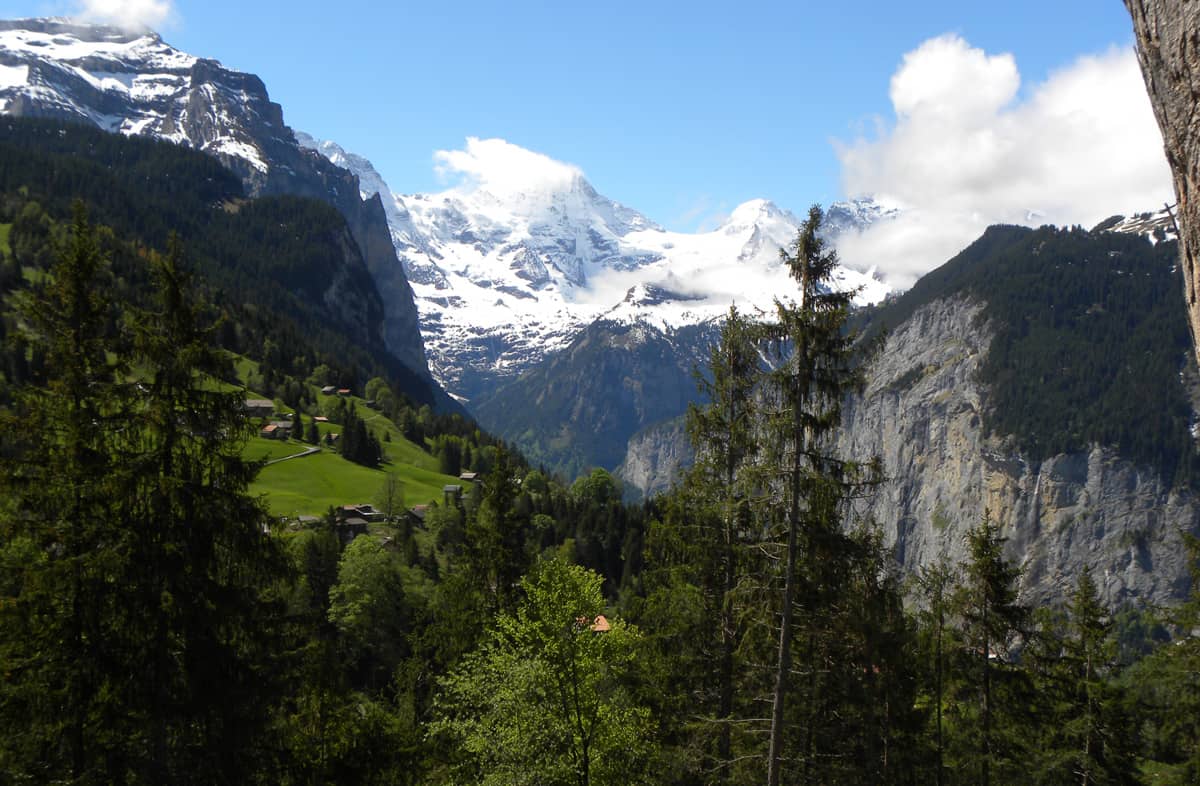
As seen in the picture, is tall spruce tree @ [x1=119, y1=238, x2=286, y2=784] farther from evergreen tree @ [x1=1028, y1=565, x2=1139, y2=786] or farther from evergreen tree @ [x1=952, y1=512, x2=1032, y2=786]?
evergreen tree @ [x1=1028, y1=565, x2=1139, y2=786]

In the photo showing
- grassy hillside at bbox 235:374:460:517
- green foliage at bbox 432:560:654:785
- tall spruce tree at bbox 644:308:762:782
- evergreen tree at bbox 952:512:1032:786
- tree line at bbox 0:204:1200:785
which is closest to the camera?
tree line at bbox 0:204:1200:785

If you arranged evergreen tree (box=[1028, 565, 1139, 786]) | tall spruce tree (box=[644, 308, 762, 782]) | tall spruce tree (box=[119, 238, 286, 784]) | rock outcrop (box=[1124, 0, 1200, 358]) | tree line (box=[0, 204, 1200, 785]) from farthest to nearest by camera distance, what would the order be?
1. evergreen tree (box=[1028, 565, 1139, 786])
2. tall spruce tree (box=[644, 308, 762, 782])
3. tall spruce tree (box=[119, 238, 286, 784])
4. tree line (box=[0, 204, 1200, 785])
5. rock outcrop (box=[1124, 0, 1200, 358])

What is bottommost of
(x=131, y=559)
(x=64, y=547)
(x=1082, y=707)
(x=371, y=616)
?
(x=371, y=616)

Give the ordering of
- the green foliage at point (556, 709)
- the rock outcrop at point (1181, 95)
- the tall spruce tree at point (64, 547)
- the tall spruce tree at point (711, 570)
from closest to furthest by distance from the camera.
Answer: the rock outcrop at point (1181, 95)
the tall spruce tree at point (64, 547)
the green foliage at point (556, 709)
the tall spruce tree at point (711, 570)

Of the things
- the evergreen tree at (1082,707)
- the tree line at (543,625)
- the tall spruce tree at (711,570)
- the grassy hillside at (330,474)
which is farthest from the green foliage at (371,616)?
the evergreen tree at (1082,707)

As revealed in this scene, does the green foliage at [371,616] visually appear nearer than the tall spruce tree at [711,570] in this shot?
No

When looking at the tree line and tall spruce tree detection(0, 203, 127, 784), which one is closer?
tall spruce tree detection(0, 203, 127, 784)

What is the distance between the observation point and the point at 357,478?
104 metres

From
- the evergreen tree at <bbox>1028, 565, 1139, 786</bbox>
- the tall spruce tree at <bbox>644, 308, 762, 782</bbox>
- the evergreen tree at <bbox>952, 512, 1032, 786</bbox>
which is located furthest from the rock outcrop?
the evergreen tree at <bbox>1028, 565, 1139, 786</bbox>

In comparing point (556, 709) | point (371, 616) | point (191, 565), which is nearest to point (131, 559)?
point (191, 565)

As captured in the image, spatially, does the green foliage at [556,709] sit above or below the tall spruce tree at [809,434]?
below

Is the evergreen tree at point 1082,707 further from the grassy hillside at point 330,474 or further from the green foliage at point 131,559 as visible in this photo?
the grassy hillside at point 330,474

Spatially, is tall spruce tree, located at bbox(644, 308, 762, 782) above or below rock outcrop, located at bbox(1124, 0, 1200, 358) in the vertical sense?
below

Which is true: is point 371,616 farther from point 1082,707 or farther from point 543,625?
point 1082,707
